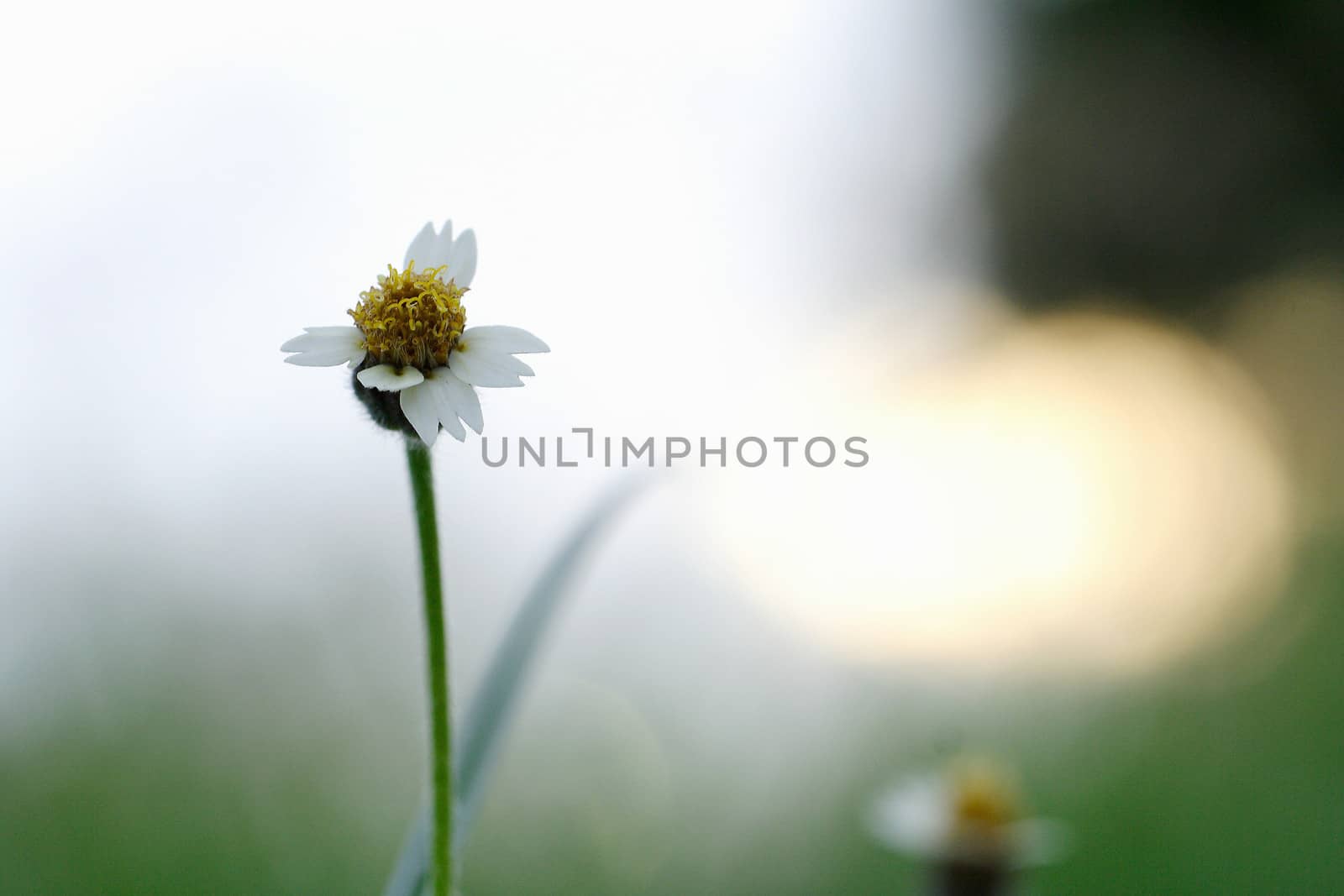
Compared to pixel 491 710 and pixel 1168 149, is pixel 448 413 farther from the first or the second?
pixel 1168 149

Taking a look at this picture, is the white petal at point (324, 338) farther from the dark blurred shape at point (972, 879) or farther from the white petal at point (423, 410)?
the dark blurred shape at point (972, 879)

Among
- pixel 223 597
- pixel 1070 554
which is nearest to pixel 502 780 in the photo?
pixel 223 597

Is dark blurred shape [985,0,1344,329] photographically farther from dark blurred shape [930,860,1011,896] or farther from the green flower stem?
the green flower stem

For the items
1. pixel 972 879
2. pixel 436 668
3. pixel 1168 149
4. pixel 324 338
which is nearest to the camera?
pixel 436 668

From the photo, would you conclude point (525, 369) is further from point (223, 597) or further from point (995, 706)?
point (995, 706)

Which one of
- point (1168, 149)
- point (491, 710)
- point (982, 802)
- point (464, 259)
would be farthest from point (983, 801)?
point (1168, 149)

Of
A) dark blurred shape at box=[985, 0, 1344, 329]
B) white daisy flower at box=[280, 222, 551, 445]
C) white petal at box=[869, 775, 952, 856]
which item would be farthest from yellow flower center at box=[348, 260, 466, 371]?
dark blurred shape at box=[985, 0, 1344, 329]

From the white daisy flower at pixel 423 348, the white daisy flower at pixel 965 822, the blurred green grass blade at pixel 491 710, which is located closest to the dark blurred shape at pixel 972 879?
the white daisy flower at pixel 965 822

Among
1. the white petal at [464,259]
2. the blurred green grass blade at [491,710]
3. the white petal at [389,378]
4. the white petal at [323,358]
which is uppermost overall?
the white petal at [464,259]
